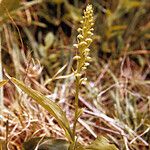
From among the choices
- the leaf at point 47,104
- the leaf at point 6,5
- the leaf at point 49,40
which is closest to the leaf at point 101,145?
the leaf at point 47,104

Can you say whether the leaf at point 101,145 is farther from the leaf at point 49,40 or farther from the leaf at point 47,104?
the leaf at point 49,40

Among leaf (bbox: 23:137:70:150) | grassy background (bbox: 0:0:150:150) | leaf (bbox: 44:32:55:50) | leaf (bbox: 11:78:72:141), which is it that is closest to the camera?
leaf (bbox: 11:78:72:141)

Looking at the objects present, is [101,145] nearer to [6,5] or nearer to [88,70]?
[6,5]

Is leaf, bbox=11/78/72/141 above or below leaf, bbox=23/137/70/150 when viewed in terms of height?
above

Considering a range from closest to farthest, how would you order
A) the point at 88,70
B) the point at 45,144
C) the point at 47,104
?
the point at 47,104, the point at 45,144, the point at 88,70

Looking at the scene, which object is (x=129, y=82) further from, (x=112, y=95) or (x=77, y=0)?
(x=77, y=0)

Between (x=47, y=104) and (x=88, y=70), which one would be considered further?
(x=88, y=70)

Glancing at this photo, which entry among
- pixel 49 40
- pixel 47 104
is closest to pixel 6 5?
pixel 47 104

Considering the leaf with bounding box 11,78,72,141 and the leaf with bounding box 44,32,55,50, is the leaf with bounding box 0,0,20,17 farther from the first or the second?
the leaf with bounding box 44,32,55,50

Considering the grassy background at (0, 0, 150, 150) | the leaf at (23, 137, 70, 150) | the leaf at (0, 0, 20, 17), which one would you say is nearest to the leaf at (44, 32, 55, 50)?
the grassy background at (0, 0, 150, 150)

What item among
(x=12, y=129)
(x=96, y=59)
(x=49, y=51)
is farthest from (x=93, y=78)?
(x=12, y=129)
